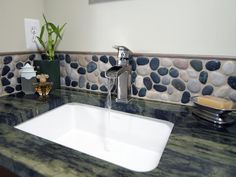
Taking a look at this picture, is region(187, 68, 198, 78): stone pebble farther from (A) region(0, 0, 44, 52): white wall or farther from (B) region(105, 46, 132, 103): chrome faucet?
(A) region(0, 0, 44, 52): white wall

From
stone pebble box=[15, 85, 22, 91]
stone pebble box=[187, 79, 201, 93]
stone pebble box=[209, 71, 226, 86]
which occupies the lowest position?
stone pebble box=[15, 85, 22, 91]

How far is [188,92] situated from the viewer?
77 centimetres

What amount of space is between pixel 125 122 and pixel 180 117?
222 millimetres

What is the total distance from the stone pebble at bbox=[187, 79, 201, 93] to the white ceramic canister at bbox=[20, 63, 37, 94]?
72 cm

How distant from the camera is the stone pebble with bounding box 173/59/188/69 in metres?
0.75

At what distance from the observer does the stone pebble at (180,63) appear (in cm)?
75

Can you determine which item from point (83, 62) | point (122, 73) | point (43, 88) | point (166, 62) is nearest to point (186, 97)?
point (166, 62)

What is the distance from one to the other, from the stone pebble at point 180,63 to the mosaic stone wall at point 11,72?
2.42 ft

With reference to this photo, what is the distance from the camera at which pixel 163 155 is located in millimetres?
463

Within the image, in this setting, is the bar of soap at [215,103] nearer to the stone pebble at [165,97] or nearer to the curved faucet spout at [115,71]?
the stone pebble at [165,97]

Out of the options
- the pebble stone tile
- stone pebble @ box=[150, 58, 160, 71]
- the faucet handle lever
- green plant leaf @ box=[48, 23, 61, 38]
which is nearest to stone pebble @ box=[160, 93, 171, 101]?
the pebble stone tile

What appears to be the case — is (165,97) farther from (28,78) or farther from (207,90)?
(28,78)

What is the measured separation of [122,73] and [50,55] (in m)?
0.43

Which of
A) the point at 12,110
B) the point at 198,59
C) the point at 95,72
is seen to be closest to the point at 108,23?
the point at 95,72
